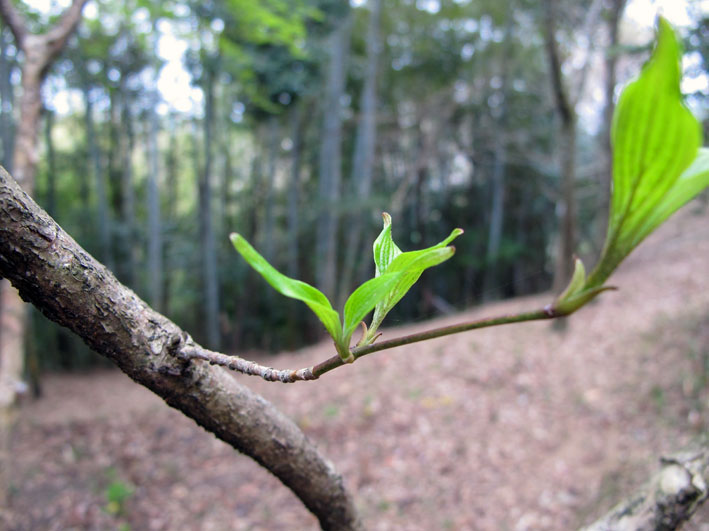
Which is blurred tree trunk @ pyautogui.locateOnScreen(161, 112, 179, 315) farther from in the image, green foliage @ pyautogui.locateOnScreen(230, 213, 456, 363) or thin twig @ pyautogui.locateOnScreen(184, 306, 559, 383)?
green foliage @ pyautogui.locateOnScreen(230, 213, 456, 363)

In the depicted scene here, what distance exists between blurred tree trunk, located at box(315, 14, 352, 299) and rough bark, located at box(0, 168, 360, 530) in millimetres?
7953

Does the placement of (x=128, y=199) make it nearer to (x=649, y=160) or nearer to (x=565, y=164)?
(x=565, y=164)

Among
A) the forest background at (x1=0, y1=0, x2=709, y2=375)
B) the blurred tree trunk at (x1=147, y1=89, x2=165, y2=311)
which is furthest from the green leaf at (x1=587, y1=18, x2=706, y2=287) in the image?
the blurred tree trunk at (x1=147, y1=89, x2=165, y2=311)

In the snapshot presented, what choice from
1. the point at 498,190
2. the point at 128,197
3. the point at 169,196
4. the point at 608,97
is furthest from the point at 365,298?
the point at 169,196

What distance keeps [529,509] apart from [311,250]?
28.3 ft

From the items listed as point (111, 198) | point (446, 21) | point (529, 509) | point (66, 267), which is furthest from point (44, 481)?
point (446, 21)

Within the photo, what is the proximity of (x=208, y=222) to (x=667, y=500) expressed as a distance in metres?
9.07

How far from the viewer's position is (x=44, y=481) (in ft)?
11.2

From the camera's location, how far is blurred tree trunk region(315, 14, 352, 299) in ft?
29.4

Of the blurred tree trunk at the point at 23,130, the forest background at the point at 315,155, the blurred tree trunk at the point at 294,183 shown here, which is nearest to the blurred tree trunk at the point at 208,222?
the forest background at the point at 315,155

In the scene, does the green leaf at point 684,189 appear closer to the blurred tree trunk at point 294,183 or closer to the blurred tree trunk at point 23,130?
the blurred tree trunk at point 23,130

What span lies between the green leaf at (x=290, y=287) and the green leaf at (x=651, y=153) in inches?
9.8

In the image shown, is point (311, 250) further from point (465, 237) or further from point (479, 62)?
Answer: point (479, 62)

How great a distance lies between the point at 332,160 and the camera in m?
9.16
